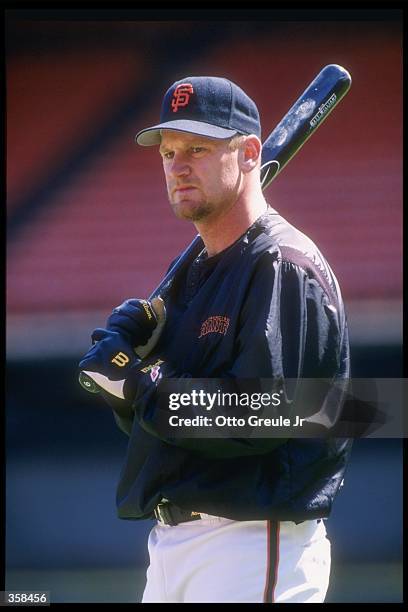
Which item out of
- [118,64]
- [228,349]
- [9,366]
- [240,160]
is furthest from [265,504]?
[118,64]

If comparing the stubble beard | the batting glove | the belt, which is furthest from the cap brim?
the belt

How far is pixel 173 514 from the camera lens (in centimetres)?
235

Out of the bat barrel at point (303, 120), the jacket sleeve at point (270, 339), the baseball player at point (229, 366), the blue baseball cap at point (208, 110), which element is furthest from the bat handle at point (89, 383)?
the bat barrel at point (303, 120)

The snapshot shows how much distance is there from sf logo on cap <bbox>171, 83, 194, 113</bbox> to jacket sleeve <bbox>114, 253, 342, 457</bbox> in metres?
0.40

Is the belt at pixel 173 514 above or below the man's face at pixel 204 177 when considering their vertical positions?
below

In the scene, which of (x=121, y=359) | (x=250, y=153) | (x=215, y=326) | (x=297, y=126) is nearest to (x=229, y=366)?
(x=215, y=326)

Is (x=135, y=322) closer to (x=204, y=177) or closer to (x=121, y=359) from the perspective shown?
(x=121, y=359)

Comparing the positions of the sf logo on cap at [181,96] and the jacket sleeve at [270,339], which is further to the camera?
the sf logo on cap at [181,96]

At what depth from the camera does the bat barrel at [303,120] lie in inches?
109

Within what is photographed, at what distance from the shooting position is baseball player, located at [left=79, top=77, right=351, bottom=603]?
2250mm

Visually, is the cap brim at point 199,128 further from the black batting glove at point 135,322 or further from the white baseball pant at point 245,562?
the white baseball pant at point 245,562

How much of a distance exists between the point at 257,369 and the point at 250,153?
1.82 feet

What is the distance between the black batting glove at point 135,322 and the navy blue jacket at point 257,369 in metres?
0.13

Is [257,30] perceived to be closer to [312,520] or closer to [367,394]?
[367,394]
